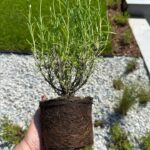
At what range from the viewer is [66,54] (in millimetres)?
2486

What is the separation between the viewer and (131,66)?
6.24m

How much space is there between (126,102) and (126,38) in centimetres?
163

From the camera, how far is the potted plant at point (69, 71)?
2332 millimetres

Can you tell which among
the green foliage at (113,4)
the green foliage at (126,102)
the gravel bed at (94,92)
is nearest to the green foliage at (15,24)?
the gravel bed at (94,92)

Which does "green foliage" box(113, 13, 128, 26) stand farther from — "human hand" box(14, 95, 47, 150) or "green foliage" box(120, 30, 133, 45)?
"human hand" box(14, 95, 47, 150)

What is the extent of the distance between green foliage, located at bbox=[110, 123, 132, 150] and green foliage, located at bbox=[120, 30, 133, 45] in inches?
69.9

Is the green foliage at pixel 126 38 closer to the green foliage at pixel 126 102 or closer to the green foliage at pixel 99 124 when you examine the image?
the green foliage at pixel 126 102

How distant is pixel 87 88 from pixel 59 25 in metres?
3.29

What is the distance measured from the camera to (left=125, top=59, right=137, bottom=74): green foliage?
6204 millimetres

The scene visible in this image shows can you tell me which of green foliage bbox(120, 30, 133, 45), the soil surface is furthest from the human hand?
green foliage bbox(120, 30, 133, 45)

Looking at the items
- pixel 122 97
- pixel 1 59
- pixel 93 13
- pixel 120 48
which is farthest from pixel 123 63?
pixel 93 13

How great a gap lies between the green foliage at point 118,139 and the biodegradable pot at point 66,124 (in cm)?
273

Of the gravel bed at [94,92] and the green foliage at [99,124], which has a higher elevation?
the green foliage at [99,124]

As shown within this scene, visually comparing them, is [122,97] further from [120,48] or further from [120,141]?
[120,48]
